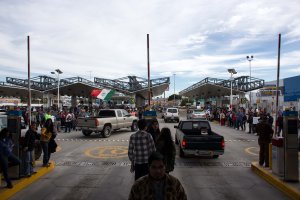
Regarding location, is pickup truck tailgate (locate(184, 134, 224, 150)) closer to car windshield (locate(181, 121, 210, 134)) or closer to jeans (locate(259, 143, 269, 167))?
jeans (locate(259, 143, 269, 167))

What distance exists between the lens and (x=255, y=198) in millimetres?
6840

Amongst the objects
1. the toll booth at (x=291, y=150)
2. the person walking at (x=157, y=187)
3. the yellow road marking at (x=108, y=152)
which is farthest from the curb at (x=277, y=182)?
the yellow road marking at (x=108, y=152)

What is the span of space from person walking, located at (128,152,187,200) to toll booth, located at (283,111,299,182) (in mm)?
5591

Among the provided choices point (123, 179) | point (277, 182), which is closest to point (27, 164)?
point (123, 179)

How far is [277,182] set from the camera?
775 centimetres

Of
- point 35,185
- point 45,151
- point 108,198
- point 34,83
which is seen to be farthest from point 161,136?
point 34,83

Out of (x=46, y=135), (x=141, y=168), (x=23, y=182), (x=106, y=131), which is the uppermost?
(x=46, y=135)

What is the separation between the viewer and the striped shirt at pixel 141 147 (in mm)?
6062

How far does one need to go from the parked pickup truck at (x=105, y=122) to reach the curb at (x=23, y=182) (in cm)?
887

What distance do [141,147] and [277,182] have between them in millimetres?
4031

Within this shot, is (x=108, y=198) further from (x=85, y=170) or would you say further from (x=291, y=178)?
(x=291, y=178)

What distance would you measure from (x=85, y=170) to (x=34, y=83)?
Answer: 164ft

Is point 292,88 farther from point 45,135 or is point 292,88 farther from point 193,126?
point 45,135

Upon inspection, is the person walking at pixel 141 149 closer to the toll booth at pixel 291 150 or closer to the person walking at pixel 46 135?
the toll booth at pixel 291 150
